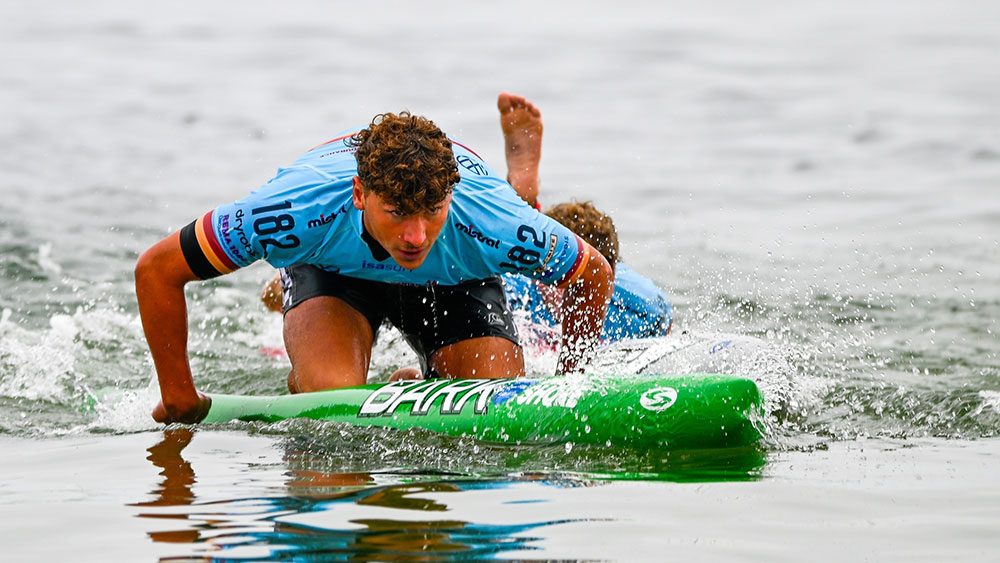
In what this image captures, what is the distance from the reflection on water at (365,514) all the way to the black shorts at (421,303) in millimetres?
1271

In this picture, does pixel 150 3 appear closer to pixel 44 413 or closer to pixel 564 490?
pixel 44 413

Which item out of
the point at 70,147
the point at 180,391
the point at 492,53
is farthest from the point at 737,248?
the point at 492,53

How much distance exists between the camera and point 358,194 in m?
6.02

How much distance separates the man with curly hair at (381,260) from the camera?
5887 millimetres

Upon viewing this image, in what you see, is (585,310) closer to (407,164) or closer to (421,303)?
(421,303)

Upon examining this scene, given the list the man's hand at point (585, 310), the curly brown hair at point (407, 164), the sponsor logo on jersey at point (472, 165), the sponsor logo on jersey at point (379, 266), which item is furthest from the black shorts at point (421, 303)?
the curly brown hair at point (407, 164)

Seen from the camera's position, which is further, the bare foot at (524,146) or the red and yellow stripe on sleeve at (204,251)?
the bare foot at (524,146)

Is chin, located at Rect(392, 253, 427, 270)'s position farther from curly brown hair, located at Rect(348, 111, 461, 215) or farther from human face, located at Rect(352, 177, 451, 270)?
curly brown hair, located at Rect(348, 111, 461, 215)

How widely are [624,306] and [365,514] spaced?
164 inches

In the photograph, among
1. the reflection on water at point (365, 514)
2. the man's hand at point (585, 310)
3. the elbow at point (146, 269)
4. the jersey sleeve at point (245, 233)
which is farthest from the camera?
the man's hand at point (585, 310)

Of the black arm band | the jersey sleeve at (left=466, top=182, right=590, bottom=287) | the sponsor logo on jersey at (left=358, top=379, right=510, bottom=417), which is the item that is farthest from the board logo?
the black arm band

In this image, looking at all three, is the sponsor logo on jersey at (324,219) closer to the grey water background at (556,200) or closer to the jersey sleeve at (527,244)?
the jersey sleeve at (527,244)

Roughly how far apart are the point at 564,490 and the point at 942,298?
6815 millimetres

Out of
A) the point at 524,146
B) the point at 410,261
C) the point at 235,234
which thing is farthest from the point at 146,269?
the point at 524,146
